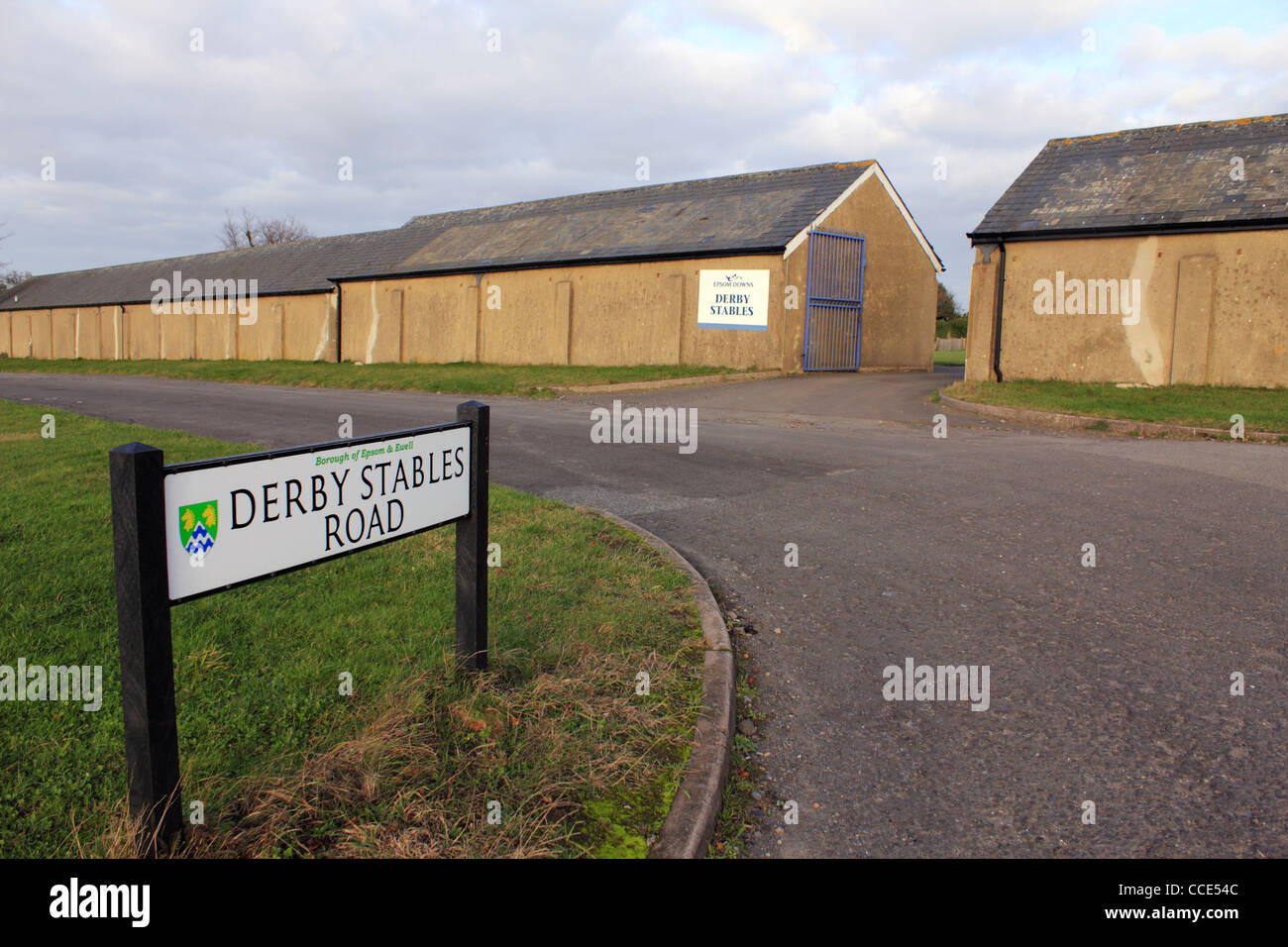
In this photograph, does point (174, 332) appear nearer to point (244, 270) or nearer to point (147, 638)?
point (244, 270)

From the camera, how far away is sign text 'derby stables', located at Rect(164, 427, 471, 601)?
2.58 m

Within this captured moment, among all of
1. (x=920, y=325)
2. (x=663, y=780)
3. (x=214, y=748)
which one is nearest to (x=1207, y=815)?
(x=663, y=780)

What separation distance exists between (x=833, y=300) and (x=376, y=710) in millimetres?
23653

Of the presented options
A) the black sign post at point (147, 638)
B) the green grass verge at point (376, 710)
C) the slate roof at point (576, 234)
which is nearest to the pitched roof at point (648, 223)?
the slate roof at point (576, 234)

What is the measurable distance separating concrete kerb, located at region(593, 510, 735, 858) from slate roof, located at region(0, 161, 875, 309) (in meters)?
20.6

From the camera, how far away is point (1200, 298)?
695 inches

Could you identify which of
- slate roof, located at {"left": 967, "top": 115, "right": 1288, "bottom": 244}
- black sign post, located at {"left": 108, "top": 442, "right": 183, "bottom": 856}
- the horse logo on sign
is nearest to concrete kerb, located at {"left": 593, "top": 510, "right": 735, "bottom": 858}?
black sign post, located at {"left": 108, "top": 442, "right": 183, "bottom": 856}

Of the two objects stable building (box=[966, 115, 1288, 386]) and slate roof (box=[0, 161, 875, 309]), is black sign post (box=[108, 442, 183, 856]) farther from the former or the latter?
slate roof (box=[0, 161, 875, 309])

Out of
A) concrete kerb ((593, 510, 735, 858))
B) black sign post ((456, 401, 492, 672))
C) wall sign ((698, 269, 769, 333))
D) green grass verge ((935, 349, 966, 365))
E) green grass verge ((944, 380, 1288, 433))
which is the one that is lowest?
concrete kerb ((593, 510, 735, 858))

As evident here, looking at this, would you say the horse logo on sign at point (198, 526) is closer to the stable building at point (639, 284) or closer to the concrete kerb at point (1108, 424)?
the concrete kerb at point (1108, 424)

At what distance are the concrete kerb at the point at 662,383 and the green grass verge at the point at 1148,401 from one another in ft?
19.4

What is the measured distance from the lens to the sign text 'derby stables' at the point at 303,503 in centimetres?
258

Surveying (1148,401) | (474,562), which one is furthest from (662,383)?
(474,562)

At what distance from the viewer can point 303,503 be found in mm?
2979
